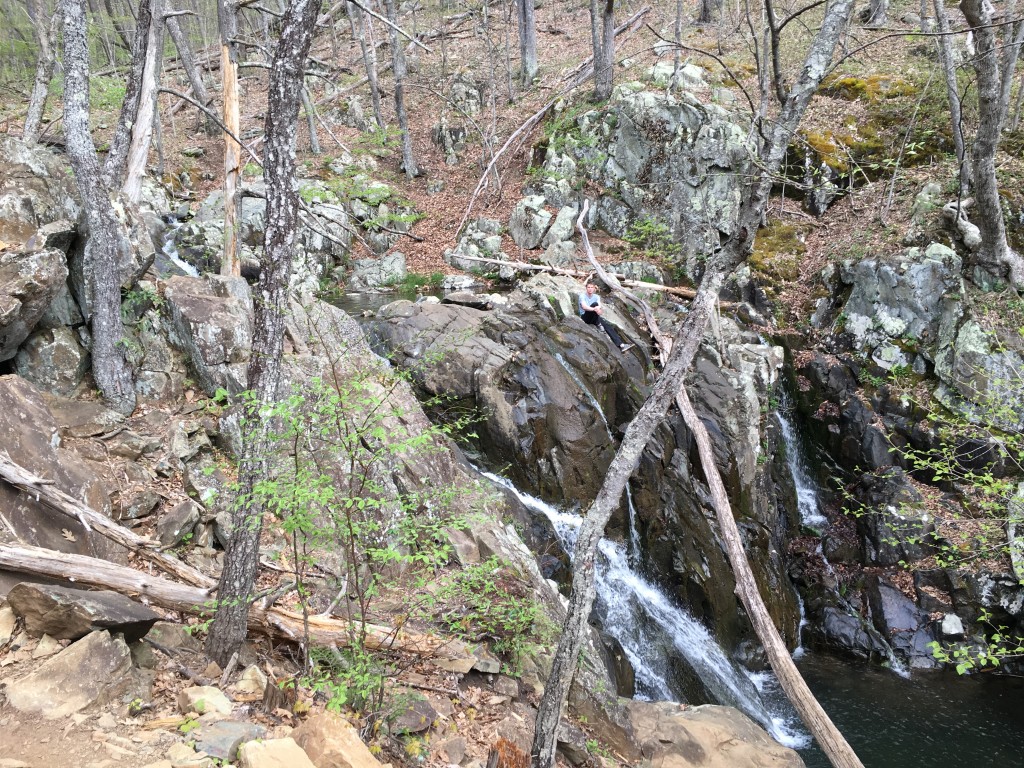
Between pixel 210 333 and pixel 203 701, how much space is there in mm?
5024

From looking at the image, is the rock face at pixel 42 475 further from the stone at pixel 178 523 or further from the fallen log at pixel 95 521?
the stone at pixel 178 523

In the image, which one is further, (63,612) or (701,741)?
(701,741)

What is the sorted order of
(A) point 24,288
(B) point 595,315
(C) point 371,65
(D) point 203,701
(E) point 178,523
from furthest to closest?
(C) point 371,65
(B) point 595,315
(A) point 24,288
(E) point 178,523
(D) point 203,701

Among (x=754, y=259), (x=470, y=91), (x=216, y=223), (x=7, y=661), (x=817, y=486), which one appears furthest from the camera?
(x=470, y=91)

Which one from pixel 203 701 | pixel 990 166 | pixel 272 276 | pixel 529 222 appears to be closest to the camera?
pixel 203 701

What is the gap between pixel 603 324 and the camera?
11.9 metres

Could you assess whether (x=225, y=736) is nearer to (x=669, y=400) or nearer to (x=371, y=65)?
(x=669, y=400)

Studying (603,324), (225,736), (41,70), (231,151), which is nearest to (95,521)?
(225,736)

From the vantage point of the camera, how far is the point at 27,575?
4.31 m

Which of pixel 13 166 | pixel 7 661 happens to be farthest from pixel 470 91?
pixel 7 661

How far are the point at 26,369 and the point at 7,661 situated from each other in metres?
4.11

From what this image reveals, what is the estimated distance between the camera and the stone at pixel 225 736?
3.34 m

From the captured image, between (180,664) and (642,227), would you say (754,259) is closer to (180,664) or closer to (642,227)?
(642,227)

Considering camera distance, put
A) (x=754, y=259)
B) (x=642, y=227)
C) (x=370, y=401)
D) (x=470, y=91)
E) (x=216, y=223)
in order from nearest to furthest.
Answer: (x=370, y=401)
(x=216, y=223)
(x=754, y=259)
(x=642, y=227)
(x=470, y=91)
